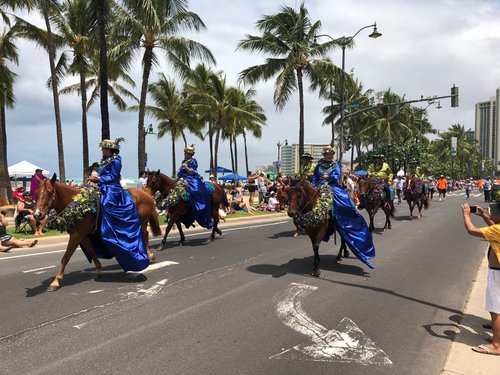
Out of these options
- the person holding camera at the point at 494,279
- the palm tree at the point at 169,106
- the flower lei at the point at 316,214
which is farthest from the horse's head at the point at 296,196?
the palm tree at the point at 169,106

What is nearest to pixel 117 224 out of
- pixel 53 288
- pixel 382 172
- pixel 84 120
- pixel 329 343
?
pixel 53 288

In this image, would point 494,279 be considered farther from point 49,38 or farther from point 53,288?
point 49,38

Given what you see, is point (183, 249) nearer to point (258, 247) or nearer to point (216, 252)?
point (216, 252)

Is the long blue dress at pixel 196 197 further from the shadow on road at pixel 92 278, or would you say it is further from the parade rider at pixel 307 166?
the shadow on road at pixel 92 278

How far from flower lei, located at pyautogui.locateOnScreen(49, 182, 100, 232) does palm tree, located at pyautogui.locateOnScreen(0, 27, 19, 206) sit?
14.6 m

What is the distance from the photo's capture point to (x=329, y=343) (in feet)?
14.3

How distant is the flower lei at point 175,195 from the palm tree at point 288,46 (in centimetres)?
1647

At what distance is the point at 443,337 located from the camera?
4582mm

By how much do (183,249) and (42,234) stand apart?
520cm

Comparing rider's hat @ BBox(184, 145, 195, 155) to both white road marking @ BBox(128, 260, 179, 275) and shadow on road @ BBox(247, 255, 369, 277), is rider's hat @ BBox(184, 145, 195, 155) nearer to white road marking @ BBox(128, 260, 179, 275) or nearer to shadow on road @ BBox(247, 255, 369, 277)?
white road marking @ BBox(128, 260, 179, 275)

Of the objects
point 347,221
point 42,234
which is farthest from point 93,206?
point 42,234

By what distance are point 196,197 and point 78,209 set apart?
14.6 ft

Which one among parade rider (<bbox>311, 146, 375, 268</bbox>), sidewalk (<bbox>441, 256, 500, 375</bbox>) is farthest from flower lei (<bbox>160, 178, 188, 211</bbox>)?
sidewalk (<bbox>441, 256, 500, 375</bbox>)

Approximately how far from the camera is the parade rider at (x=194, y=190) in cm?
1046
